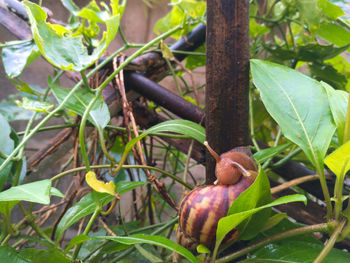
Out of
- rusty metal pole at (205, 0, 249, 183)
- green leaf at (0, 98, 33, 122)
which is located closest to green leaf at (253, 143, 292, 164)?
rusty metal pole at (205, 0, 249, 183)

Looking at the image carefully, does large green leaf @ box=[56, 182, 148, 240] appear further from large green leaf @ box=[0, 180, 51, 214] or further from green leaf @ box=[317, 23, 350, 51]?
green leaf @ box=[317, 23, 350, 51]

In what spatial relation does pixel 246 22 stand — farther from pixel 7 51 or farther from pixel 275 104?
pixel 7 51

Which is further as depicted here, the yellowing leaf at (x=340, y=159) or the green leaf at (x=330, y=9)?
the green leaf at (x=330, y=9)

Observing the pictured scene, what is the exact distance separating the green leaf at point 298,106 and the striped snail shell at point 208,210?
0.07 meters

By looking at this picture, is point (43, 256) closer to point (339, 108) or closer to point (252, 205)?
point (252, 205)

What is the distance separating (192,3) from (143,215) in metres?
0.59

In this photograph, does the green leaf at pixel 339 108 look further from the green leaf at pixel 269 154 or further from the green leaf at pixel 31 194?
the green leaf at pixel 31 194

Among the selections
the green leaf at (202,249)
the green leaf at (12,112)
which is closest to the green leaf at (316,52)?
the green leaf at (202,249)

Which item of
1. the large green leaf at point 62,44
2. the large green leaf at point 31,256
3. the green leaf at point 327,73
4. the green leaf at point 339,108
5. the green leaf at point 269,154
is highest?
the large green leaf at point 62,44

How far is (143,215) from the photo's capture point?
848 millimetres

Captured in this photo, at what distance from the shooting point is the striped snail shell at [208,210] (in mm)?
347

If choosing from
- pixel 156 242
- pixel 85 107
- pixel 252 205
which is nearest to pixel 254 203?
pixel 252 205

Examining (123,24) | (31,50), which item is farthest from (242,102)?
(123,24)

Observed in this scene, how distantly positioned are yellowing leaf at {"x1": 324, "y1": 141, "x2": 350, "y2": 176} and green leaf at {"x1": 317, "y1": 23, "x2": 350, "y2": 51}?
406mm
